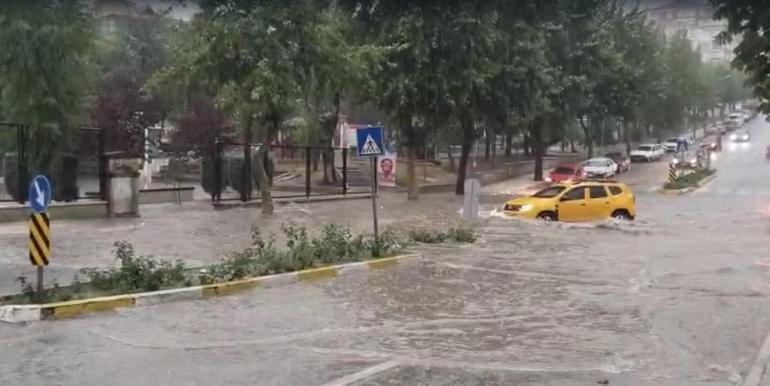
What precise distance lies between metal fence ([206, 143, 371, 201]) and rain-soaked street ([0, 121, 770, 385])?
14824mm

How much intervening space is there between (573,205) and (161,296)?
18330 mm

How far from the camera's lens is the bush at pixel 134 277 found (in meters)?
12.7

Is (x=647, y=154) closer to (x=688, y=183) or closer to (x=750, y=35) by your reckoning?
(x=688, y=183)

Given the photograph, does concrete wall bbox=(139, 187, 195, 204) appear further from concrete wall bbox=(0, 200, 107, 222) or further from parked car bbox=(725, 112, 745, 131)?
parked car bbox=(725, 112, 745, 131)

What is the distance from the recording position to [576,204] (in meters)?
28.6

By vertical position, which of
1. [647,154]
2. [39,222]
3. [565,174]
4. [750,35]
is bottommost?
[565,174]

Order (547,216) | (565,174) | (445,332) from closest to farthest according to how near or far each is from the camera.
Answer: (445,332), (547,216), (565,174)

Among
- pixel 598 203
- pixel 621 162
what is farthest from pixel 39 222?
pixel 621 162

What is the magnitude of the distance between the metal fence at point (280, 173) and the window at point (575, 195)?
9.47m

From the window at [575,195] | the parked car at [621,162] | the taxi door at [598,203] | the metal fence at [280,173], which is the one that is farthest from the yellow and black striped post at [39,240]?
the parked car at [621,162]

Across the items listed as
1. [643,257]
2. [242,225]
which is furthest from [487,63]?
[643,257]

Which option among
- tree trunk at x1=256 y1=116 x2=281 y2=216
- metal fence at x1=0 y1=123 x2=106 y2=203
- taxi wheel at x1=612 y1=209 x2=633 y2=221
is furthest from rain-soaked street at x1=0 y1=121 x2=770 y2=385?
metal fence at x1=0 y1=123 x2=106 y2=203

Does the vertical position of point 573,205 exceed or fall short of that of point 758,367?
it exceeds it

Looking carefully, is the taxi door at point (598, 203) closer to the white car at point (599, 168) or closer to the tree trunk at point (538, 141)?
the tree trunk at point (538, 141)
